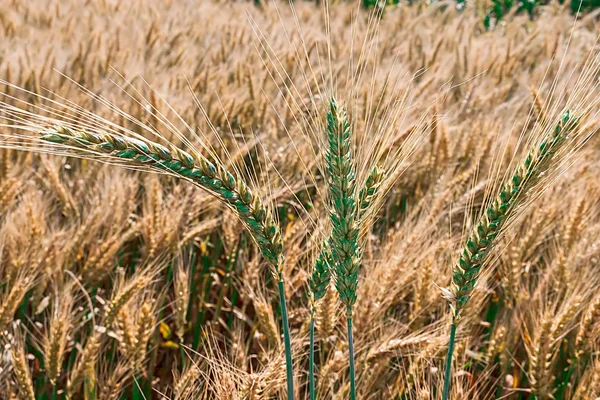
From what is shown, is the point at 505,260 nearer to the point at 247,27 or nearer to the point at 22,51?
the point at 22,51

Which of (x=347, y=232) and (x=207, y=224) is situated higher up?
(x=347, y=232)

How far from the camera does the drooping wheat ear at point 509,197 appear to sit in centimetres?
94

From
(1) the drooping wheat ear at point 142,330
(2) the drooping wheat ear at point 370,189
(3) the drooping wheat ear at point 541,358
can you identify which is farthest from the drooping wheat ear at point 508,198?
(1) the drooping wheat ear at point 142,330

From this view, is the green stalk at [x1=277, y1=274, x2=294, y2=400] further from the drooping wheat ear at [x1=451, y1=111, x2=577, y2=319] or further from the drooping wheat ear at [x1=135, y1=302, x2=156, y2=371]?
the drooping wheat ear at [x1=135, y1=302, x2=156, y2=371]

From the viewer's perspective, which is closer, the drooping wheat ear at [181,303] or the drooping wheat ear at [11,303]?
the drooping wheat ear at [11,303]

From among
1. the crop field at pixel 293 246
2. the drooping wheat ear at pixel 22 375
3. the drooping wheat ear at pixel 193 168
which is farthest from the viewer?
the drooping wheat ear at pixel 22 375

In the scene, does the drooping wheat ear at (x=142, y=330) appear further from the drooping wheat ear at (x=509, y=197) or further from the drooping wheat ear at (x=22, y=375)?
the drooping wheat ear at (x=509, y=197)

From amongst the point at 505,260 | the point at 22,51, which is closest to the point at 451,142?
the point at 505,260

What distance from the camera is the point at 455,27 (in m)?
4.89

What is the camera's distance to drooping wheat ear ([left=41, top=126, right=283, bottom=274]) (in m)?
0.85

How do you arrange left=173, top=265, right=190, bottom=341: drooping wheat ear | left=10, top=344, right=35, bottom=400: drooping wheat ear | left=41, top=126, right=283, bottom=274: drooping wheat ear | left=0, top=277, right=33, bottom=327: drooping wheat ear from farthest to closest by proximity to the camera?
left=173, top=265, right=190, bottom=341: drooping wheat ear, left=0, top=277, right=33, bottom=327: drooping wheat ear, left=10, top=344, right=35, bottom=400: drooping wheat ear, left=41, top=126, right=283, bottom=274: drooping wheat ear

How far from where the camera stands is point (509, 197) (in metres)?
0.95

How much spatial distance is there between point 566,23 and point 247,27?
9.80ft

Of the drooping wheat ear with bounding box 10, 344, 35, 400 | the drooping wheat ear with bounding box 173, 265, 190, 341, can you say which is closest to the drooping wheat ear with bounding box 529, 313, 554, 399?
the drooping wheat ear with bounding box 173, 265, 190, 341
